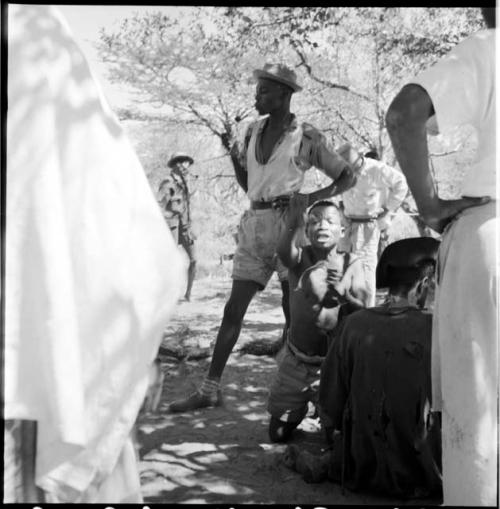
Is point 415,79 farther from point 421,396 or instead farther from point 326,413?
point 326,413

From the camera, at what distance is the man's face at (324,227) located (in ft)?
13.8

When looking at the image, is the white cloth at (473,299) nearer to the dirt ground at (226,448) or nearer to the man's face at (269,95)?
the dirt ground at (226,448)

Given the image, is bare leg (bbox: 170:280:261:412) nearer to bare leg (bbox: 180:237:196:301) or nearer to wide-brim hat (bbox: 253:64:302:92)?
wide-brim hat (bbox: 253:64:302:92)

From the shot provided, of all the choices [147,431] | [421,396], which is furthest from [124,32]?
[421,396]

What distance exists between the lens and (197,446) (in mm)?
3887

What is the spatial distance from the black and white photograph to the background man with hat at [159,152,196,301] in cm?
155

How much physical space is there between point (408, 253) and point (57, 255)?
2.40 metres

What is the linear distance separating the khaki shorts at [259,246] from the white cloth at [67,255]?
9.91 ft

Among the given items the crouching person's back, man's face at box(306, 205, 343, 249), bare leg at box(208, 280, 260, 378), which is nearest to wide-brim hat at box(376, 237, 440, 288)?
the crouching person's back

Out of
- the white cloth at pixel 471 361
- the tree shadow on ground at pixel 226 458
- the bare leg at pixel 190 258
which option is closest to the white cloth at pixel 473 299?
the white cloth at pixel 471 361

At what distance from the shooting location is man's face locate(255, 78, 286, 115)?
15.3ft

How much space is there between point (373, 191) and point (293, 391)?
14.0ft

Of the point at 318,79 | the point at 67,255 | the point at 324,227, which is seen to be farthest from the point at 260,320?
the point at 67,255

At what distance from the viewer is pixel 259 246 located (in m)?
4.54
